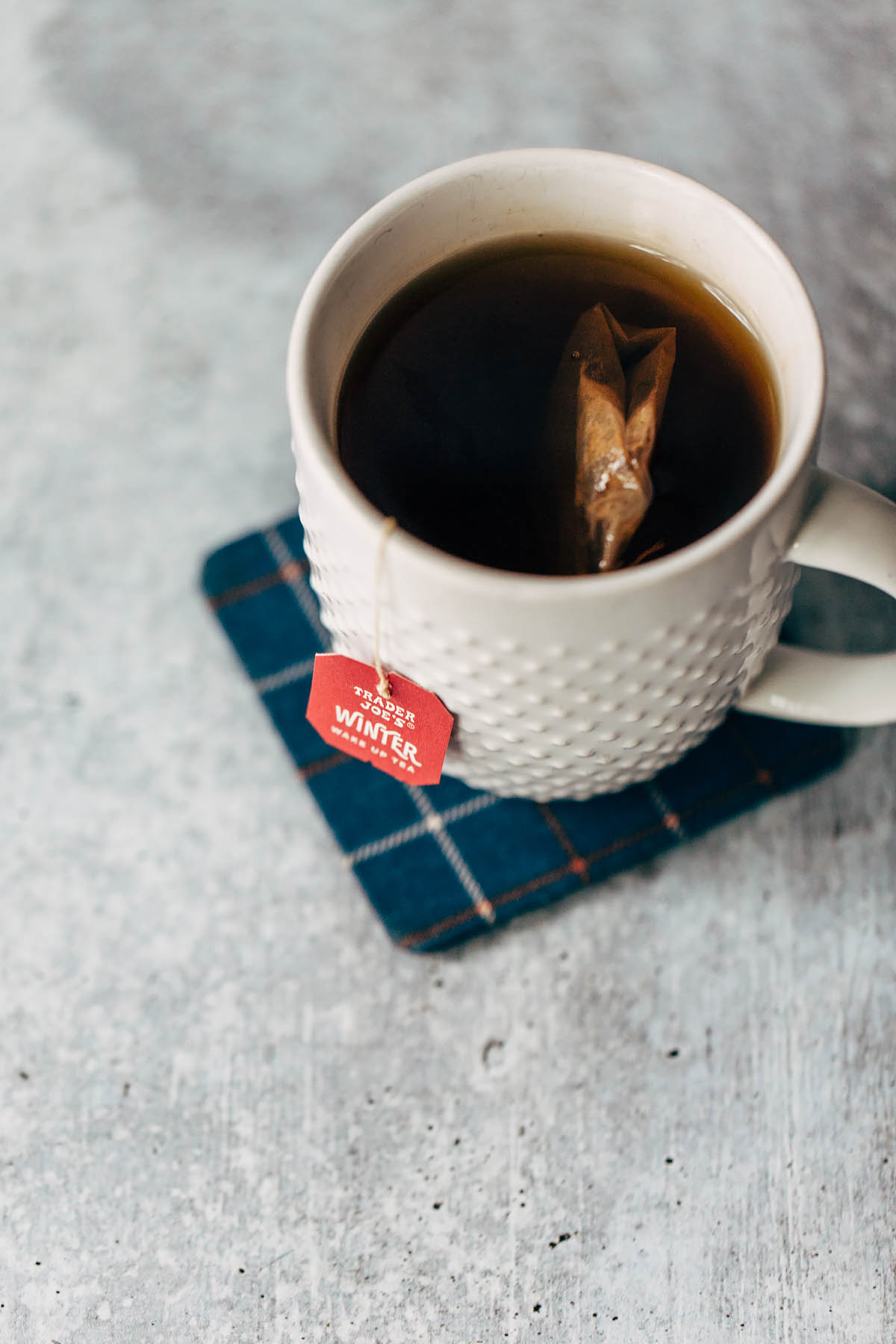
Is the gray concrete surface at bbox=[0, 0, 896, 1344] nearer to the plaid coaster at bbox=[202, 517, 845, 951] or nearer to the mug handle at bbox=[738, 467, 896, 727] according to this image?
the plaid coaster at bbox=[202, 517, 845, 951]

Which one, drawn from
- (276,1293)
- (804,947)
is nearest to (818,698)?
(804,947)

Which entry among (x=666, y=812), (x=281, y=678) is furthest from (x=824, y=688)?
(x=281, y=678)

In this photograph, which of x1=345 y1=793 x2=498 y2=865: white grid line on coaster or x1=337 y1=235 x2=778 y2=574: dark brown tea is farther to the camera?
x1=345 y1=793 x2=498 y2=865: white grid line on coaster

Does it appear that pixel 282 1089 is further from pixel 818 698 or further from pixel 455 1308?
pixel 818 698

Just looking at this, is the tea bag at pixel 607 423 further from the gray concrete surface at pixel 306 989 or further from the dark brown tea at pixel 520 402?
the gray concrete surface at pixel 306 989

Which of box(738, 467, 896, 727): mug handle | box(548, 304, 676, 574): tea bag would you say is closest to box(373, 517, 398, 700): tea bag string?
box(548, 304, 676, 574): tea bag
